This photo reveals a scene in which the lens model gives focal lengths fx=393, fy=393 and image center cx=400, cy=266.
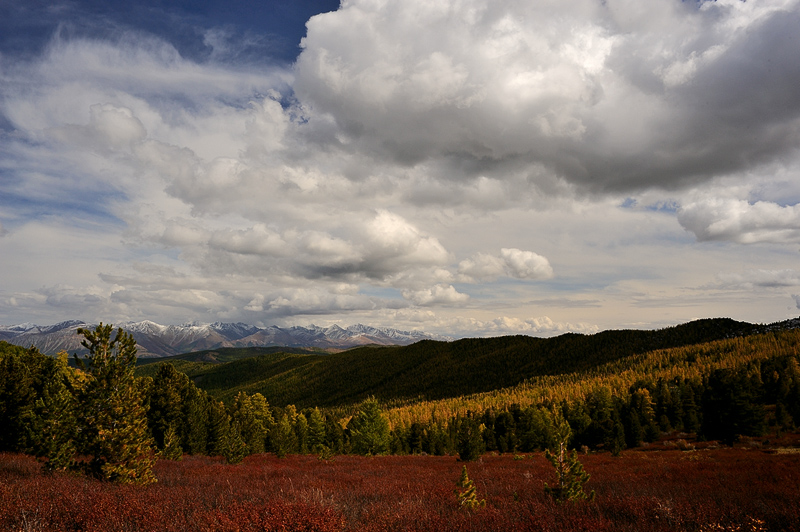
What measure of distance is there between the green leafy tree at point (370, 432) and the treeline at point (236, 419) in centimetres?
15

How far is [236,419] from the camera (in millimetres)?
36781

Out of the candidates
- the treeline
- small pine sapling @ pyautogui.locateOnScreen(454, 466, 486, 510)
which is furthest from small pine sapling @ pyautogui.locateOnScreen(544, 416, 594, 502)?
the treeline

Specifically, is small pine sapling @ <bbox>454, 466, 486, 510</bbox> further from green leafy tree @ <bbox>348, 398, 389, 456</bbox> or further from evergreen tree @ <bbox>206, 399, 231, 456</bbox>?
green leafy tree @ <bbox>348, 398, 389, 456</bbox>

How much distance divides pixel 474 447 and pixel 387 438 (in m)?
25.5

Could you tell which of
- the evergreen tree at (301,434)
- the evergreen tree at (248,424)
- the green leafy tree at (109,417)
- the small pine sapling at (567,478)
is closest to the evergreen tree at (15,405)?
the evergreen tree at (248,424)

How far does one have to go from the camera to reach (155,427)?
3803cm

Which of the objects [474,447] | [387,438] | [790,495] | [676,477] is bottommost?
[387,438]

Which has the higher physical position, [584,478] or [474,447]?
[584,478]

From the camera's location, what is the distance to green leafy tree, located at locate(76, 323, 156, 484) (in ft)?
47.9

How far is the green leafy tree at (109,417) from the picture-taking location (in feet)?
47.9

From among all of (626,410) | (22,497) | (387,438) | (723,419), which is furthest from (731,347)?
(22,497)

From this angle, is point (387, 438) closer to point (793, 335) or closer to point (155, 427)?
point (155, 427)

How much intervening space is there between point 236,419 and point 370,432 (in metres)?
26.7

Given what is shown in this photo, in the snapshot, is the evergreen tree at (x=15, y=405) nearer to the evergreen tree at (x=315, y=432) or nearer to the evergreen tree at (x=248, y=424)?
the evergreen tree at (x=248, y=424)
